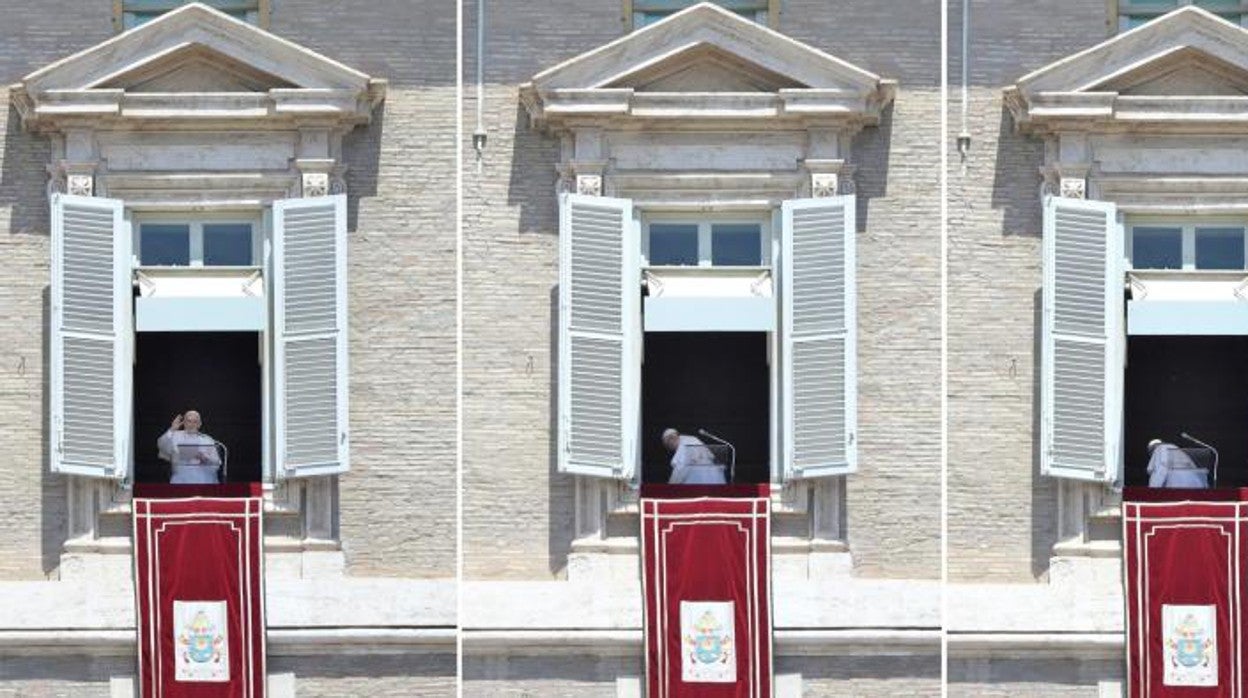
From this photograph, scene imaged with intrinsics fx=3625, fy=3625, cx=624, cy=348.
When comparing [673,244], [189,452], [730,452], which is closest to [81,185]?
[189,452]

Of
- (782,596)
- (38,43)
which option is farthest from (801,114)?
(38,43)

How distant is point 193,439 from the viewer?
30531 mm

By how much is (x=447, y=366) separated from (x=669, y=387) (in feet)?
6.17

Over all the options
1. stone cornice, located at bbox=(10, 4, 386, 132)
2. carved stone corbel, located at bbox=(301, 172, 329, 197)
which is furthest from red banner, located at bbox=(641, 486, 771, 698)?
stone cornice, located at bbox=(10, 4, 386, 132)

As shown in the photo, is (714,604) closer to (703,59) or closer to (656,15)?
(703,59)

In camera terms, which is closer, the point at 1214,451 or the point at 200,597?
the point at 200,597

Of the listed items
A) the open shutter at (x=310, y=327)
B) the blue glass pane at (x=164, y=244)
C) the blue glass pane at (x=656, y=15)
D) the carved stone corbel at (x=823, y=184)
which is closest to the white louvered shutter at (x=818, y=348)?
the carved stone corbel at (x=823, y=184)

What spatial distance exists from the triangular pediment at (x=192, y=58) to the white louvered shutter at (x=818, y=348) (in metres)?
3.95

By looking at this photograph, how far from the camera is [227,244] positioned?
3078cm

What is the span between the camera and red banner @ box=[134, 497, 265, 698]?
3036 centimetres

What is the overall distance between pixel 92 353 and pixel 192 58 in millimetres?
2635

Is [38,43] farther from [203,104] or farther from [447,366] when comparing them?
[447,366]

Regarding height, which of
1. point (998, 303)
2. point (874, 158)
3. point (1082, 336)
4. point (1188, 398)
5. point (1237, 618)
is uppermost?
point (874, 158)

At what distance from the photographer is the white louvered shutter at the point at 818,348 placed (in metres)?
30.2
